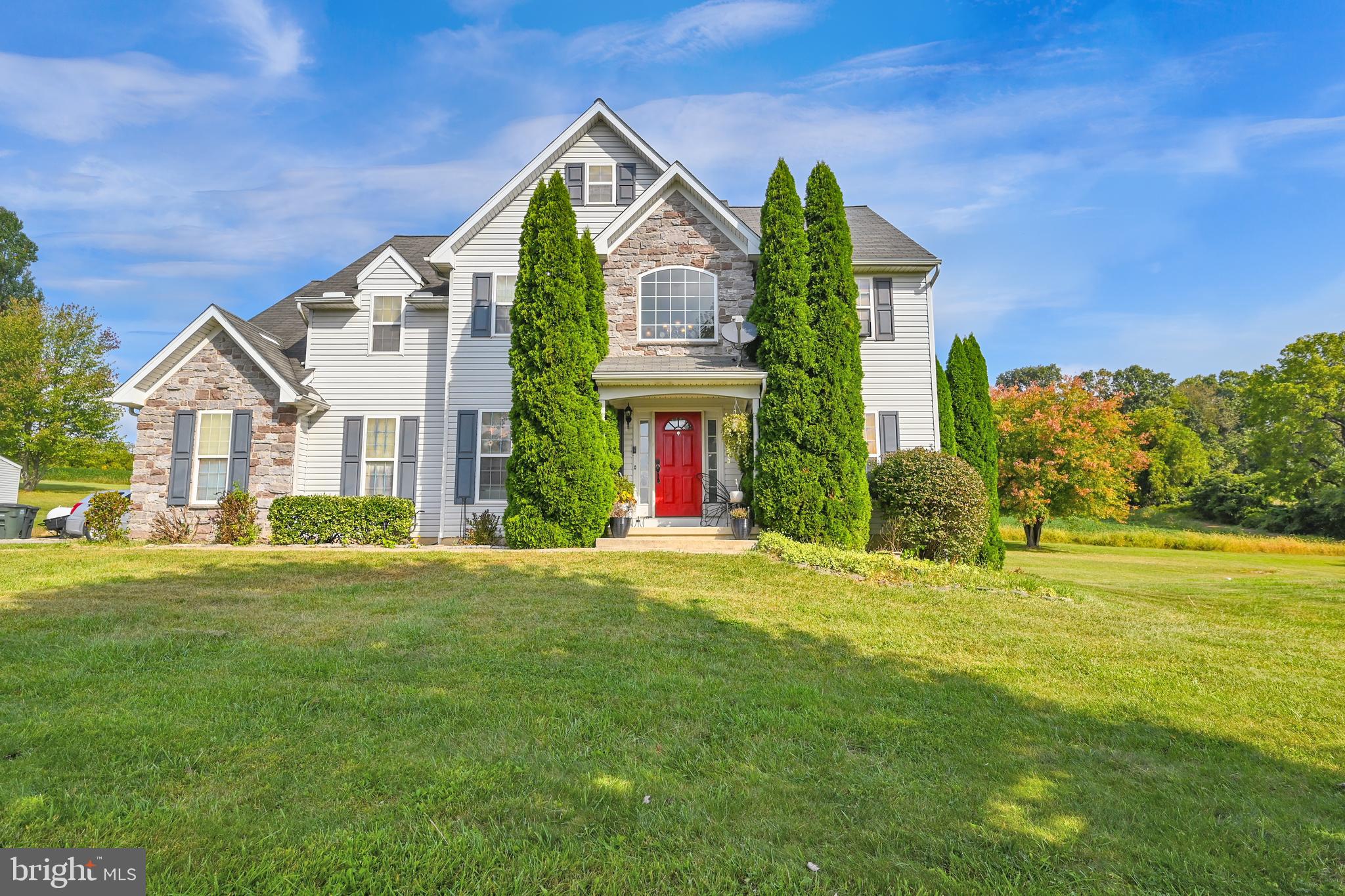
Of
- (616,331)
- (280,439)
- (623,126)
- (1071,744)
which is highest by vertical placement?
(623,126)

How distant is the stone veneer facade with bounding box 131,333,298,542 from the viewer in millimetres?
12562

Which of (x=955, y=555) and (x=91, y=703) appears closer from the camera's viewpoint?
(x=91, y=703)

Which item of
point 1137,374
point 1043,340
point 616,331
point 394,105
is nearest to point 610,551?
point 616,331

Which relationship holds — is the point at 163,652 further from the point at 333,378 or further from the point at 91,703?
the point at 333,378

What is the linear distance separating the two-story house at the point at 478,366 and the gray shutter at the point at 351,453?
0.12ft

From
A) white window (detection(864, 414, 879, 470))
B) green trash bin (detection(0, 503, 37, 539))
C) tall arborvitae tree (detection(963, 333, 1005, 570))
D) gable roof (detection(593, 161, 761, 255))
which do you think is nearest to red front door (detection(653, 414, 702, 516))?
white window (detection(864, 414, 879, 470))

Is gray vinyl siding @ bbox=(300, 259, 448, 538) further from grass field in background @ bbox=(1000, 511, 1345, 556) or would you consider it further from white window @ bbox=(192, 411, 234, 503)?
grass field in background @ bbox=(1000, 511, 1345, 556)

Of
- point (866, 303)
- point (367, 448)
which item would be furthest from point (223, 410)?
point (866, 303)

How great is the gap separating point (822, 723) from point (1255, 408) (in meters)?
38.3

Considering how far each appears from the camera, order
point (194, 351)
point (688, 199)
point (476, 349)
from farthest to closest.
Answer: point (476, 349) < point (688, 199) < point (194, 351)

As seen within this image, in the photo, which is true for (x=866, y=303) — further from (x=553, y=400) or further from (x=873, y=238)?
(x=553, y=400)

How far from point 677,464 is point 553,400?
11.8 feet

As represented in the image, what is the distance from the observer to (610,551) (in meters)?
10.3

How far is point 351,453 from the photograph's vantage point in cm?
1380
